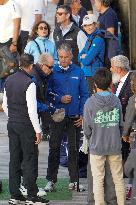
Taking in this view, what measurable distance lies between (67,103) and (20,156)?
1.03 metres

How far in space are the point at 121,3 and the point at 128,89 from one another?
279 inches

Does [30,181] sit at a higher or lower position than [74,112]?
lower

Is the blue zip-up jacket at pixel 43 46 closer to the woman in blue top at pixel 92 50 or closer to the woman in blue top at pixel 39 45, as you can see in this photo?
the woman in blue top at pixel 39 45

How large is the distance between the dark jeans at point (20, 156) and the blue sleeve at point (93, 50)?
2763mm

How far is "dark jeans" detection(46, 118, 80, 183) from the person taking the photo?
425 inches

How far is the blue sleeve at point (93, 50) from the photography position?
12.4m

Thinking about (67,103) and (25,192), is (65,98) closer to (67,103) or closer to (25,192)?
(67,103)

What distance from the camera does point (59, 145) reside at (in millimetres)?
10820

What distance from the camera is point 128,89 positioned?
10.4 metres

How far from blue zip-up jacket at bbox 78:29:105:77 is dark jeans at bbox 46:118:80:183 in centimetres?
186

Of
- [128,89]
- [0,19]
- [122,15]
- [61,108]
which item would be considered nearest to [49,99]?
[61,108]

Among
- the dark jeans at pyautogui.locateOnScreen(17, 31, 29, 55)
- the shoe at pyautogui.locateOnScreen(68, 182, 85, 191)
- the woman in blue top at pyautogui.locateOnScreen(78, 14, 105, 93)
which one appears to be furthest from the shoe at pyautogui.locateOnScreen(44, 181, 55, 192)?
the dark jeans at pyautogui.locateOnScreen(17, 31, 29, 55)

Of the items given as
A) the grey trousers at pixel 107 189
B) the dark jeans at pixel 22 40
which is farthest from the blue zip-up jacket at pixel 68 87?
the dark jeans at pixel 22 40

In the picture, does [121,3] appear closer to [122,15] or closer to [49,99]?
[122,15]
